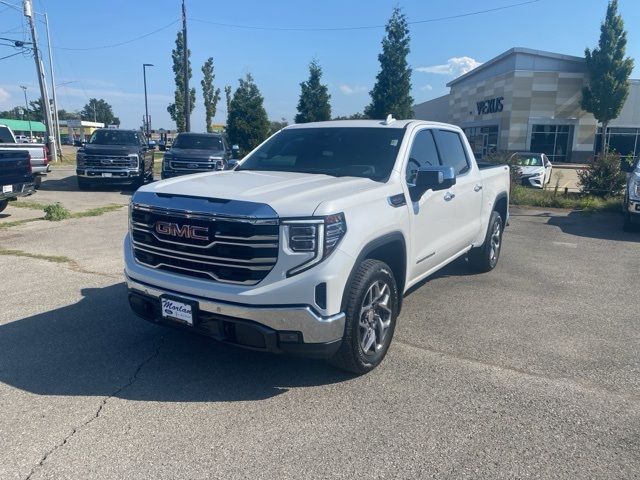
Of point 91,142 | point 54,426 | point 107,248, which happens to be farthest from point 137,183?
point 54,426

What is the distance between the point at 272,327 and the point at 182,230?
3.10ft

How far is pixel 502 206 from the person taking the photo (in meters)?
7.52

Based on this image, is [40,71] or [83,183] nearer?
[83,183]

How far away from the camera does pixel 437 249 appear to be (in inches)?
204

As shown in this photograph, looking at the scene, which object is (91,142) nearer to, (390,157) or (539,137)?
(390,157)

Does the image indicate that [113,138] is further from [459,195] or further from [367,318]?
[367,318]

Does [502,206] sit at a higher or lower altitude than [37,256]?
higher

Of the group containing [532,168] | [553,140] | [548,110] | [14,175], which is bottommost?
[532,168]

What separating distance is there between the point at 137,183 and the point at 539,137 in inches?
1219

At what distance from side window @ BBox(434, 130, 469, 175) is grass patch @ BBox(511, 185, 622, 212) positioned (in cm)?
944

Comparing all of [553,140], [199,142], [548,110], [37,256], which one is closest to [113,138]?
[199,142]

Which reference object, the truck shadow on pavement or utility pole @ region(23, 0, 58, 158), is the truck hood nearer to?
the truck shadow on pavement

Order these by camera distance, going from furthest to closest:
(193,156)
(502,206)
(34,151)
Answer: (34,151) < (193,156) < (502,206)

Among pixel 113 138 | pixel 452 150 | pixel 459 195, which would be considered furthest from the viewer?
pixel 113 138
